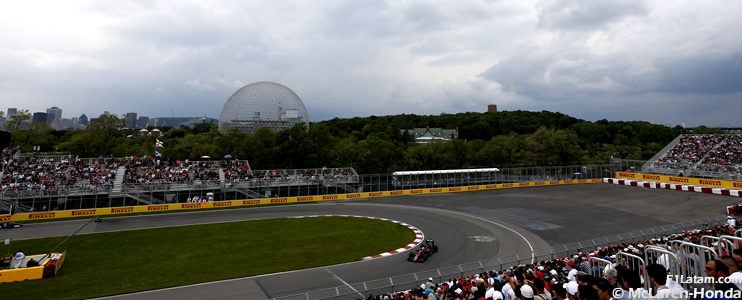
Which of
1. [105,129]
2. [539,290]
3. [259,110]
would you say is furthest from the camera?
[259,110]

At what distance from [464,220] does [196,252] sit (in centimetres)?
1902

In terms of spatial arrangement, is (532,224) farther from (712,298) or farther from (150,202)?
(150,202)

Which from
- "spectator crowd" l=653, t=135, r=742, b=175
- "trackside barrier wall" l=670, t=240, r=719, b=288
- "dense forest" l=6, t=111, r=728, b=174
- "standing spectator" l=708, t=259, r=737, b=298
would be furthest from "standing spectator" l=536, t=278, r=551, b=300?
"spectator crowd" l=653, t=135, r=742, b=175

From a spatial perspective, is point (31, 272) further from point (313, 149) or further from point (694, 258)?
point (313, 149)

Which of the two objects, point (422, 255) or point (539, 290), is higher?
point (539, 290)

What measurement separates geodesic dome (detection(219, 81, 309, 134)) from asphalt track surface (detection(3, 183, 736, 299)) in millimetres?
36196

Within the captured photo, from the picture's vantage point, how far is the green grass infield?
48.0 ft

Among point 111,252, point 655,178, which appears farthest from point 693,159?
point 111,252

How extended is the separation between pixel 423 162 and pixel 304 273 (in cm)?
4044

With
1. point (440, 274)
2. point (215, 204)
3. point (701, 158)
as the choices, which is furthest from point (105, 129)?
point (701, 158)

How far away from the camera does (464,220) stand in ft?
88.7

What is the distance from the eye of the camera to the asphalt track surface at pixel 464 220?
579 inches

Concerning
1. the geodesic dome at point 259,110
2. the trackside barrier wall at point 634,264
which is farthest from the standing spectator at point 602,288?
the geodesic dome at point 259,110

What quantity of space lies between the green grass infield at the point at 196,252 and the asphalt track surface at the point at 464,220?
139 centimetres
